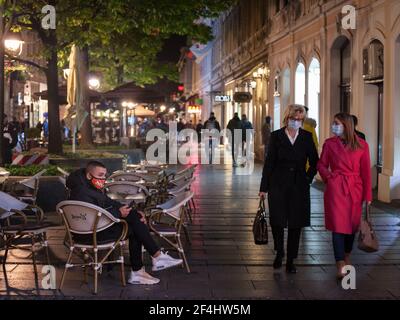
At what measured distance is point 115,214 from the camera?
7969mm

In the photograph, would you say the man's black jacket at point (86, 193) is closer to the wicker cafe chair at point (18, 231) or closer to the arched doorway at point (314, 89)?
the wicker cafe chair at point (18, 231)

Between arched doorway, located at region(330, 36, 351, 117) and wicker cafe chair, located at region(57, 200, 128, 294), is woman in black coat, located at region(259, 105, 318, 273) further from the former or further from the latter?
arched doorway, located at region(330, 36, 351, 117)

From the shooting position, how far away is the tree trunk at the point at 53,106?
741 inches

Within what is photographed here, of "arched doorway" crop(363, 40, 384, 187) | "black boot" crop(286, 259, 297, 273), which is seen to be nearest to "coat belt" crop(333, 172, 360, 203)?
"black boot" crop(286, 259, 297, 273)

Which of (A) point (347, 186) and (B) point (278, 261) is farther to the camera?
(B) point (278, 261)

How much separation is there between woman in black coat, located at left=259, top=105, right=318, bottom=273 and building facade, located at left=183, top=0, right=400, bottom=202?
7.05m

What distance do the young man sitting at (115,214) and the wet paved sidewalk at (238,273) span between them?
24 cm

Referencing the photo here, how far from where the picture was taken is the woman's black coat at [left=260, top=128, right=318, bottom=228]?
27.5 feet

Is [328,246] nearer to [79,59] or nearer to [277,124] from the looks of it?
[79,59]

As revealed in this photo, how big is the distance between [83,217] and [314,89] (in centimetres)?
1597

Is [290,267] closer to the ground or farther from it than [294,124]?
closer to the ground

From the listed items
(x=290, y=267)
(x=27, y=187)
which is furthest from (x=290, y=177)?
(x=27, y=187)

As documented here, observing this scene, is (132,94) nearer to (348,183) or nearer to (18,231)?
(18,231)

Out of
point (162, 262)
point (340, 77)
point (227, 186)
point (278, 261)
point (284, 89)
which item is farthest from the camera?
point (284, 89)
